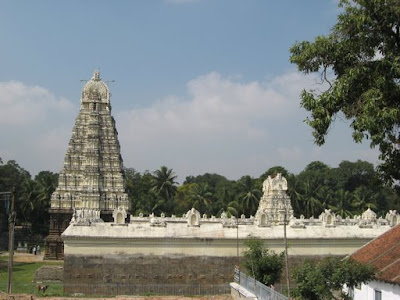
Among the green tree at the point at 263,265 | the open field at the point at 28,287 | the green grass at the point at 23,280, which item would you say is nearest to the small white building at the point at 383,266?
the green tree at the point at 263,265

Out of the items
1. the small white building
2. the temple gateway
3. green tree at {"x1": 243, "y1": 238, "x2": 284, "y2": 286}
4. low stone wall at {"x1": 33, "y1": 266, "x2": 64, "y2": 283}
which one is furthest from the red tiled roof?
low stone wall at {"x1": 33, "y1": 266, "x2": 64, "y2": 283}

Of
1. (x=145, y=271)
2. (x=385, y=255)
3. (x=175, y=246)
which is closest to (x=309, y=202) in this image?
(x=175, y=246)

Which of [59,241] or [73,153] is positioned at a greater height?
[73,153]

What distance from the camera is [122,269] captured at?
2856cm

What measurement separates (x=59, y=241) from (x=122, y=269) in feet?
80.7

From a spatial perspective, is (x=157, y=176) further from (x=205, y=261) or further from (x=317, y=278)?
(x=317, y=278)

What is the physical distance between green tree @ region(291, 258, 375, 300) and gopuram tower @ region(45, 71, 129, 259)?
3836 centimetres

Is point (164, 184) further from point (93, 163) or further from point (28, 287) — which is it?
point (28, 287)

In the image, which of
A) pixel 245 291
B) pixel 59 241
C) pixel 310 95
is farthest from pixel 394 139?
pixel 59 241

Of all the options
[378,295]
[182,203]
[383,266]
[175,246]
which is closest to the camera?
[378,295]

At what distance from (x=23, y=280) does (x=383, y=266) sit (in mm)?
25898

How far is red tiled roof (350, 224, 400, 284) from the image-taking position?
1862cm

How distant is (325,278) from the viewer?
A: 1497 centimetres

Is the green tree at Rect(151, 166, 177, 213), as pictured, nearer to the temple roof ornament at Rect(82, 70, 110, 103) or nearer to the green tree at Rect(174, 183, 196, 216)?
the green tree at Rect(174, 183, 196, 216)
